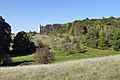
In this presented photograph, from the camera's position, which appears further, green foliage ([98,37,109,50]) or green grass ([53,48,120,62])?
green foliage ([98,37,109,50])

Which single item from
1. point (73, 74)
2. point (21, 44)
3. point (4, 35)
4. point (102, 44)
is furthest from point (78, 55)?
point (73, 74)

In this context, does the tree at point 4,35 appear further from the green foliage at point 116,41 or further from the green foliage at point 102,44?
the green foliage at point 116,41

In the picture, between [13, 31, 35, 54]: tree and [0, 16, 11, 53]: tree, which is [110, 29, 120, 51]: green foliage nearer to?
[13, 31, 35, 54]: tree

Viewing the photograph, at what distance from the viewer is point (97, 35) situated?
351ft

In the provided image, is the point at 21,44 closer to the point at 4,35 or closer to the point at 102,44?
the point at 4,35

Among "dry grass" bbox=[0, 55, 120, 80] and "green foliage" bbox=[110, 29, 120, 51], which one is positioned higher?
"green foliage" bbox=[110, 29, 120, 51]

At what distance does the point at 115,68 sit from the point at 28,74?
5.37 metres

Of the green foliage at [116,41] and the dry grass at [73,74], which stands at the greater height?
the green foliage at [116,41]

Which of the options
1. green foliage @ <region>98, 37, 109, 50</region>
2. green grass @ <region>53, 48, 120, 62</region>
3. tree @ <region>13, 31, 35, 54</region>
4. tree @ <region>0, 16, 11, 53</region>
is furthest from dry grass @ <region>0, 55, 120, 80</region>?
green foliage @ <region>98, 37, 109, 50</region>

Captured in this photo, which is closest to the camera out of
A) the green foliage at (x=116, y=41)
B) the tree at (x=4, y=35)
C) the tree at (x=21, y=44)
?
the tree at (x=4, y=35)

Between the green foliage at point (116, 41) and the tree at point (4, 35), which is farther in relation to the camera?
the green foliage at point (116, 41)

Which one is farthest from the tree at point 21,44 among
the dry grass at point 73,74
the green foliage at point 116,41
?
the dry grass at point 73,74

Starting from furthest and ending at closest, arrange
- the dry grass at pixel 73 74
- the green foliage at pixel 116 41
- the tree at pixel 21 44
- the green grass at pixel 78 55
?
the green foliage at pixel 116 41
the tree at pixel 21 44
the green grass at pixel 78 55
the dry grass at pixel 73 74

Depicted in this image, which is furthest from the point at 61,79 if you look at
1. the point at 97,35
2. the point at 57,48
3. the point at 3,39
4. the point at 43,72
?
the point at 97,35
